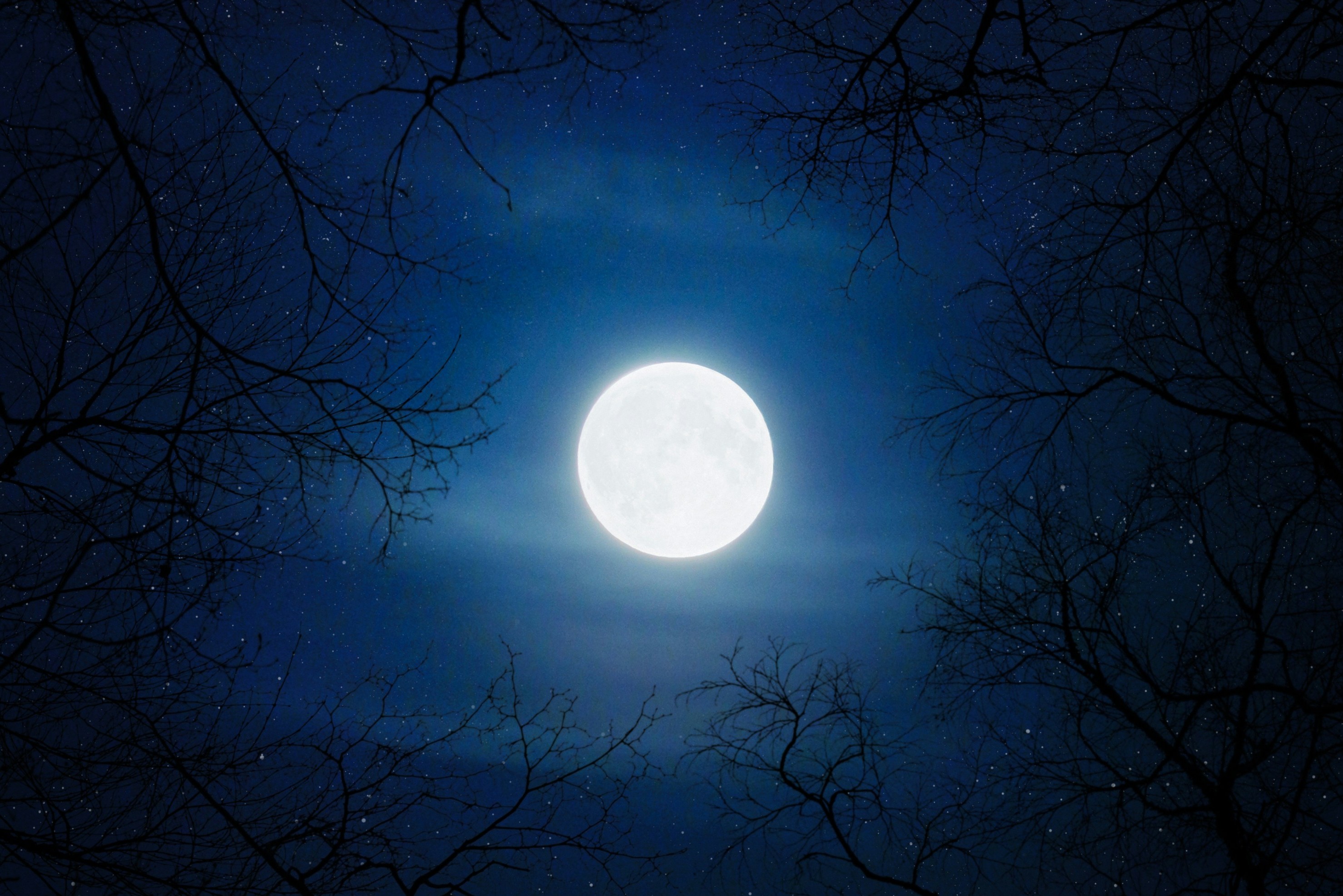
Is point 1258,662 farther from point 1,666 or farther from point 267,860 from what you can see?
point 1,666

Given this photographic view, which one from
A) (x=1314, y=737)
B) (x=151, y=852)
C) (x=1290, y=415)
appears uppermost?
(x=1290, y=415)

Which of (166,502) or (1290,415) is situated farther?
(1290,415)

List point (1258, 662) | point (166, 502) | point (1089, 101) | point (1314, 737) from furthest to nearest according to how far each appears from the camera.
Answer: point (1258, 662)
point (1314, 737)
point (1089, 101)
point (166, 502)

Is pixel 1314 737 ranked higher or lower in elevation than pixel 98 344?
lower

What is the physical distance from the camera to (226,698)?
3488mm

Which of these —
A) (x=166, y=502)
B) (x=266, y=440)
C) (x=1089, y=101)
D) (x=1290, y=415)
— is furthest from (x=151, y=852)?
(x=1290, y=415)

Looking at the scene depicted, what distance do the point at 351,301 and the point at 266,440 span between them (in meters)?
0.67

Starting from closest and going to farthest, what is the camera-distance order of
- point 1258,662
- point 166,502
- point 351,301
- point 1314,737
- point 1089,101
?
point 166,502 < point 351,301 < point 1089,101 < point 1314,737 < point 1258,662

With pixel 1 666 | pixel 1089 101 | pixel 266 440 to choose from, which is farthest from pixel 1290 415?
pixel 1 666

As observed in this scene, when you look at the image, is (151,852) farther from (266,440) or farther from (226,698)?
(266,440)

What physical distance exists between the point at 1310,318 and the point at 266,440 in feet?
15.1

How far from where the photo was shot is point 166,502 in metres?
2.78

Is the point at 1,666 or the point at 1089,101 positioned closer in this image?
the point at 1,666

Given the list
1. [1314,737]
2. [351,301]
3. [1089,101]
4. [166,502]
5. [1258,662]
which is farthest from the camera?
[1258,662]
